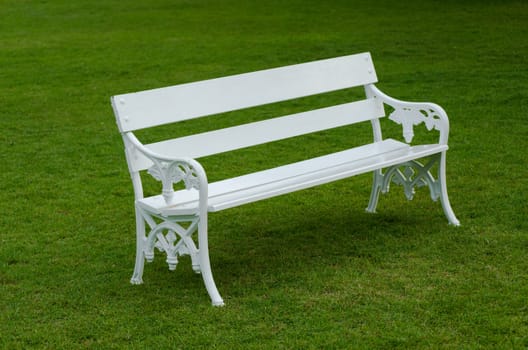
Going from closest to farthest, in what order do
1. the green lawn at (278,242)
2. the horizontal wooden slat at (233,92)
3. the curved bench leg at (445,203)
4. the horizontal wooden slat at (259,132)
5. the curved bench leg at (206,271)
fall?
the green lawn at (278,242) → the curved bench leg at (206,271) → the horizontal wooden slat at (233,92) → the horizontal wooden slat at (259,132) → the curved bench leg at (445,203)

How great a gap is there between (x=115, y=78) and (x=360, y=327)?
342 inches

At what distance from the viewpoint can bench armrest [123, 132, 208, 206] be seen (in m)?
4.71

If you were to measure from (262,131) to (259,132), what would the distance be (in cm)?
3

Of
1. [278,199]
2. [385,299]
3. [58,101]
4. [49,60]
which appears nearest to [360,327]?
[385,299]

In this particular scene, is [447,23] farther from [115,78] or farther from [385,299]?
[385,299]

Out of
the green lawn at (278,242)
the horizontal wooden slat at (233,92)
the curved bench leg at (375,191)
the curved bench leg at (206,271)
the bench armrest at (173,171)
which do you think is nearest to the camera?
the green lawn at (278,242)

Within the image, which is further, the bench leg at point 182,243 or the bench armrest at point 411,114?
the bench armrest at point 411,114

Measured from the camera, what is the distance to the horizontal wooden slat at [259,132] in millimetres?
5336

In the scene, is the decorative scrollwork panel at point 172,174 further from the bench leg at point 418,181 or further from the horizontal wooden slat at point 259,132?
the bench leg at point 418,181

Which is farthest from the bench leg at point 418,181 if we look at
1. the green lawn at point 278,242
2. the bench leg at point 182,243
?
the bench leg at point 182,243

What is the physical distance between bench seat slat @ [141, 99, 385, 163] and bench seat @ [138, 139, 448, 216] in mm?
230

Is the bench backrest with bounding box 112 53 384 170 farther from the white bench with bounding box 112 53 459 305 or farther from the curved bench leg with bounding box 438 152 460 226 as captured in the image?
the curved bench leg with bounding box 438 152 460 226

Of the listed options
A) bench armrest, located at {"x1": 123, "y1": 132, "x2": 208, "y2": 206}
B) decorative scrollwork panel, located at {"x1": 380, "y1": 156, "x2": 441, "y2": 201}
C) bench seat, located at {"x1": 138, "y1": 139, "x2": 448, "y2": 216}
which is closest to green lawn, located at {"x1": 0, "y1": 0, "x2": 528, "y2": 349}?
decorative scrollwork panel, located at {"x1": 380, "y1": 156, "x2": 441, "y2": 201}

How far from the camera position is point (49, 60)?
1395 cm
